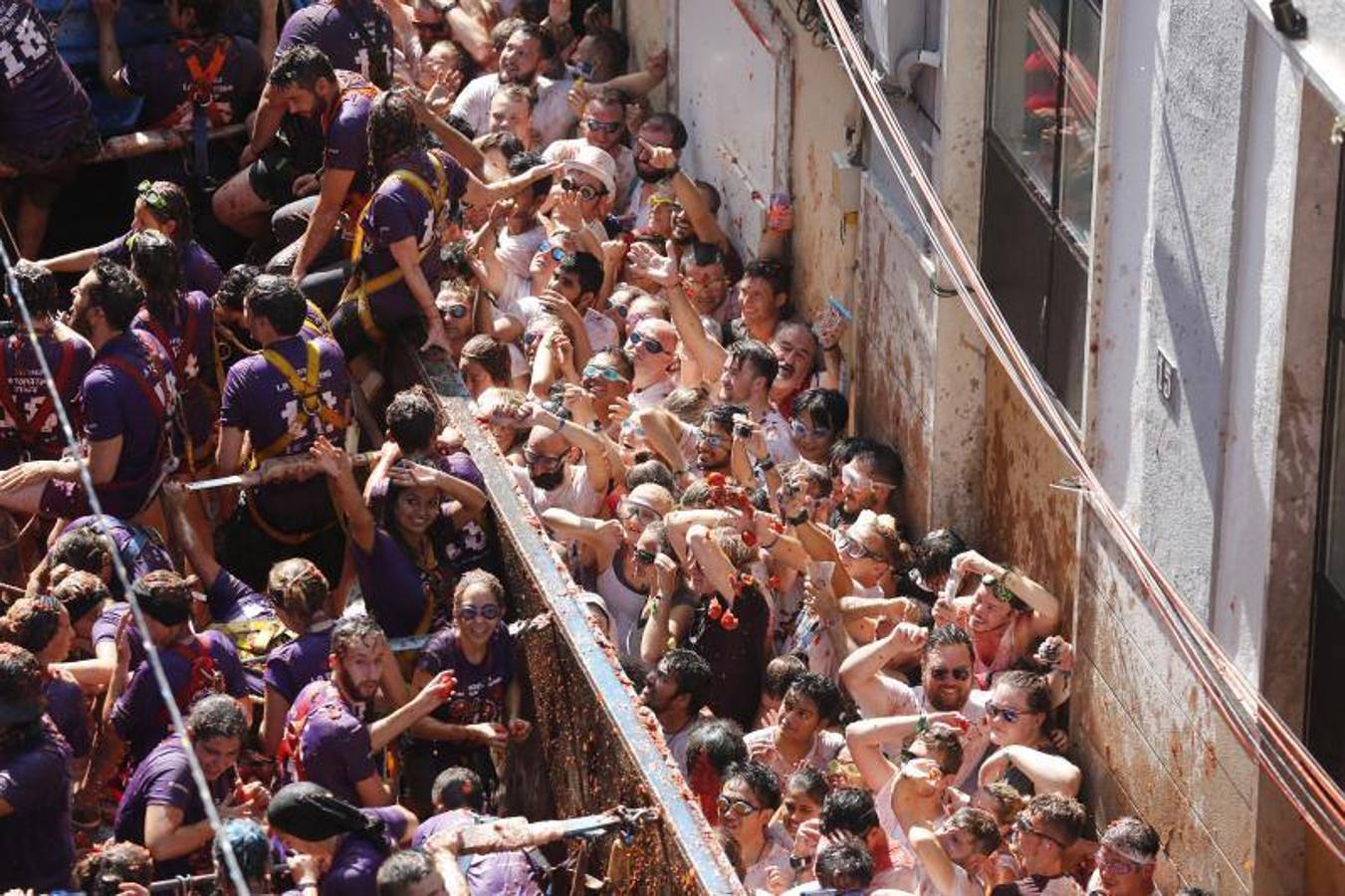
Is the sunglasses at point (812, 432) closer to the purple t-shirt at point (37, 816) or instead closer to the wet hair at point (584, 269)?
the wet hair at point (584, 269)

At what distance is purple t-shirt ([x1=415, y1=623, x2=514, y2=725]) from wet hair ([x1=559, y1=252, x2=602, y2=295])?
322 cm

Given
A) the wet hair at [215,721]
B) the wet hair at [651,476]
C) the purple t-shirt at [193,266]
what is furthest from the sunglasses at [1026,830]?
the purple t-shirt at [193,266]

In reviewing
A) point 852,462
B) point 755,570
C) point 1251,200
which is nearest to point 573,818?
point 755,570

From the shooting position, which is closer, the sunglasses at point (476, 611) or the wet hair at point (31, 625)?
the wet hair at point (31, 625)

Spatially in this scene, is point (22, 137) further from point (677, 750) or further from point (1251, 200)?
point (1251, 200)

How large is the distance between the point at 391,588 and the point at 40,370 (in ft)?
5.35

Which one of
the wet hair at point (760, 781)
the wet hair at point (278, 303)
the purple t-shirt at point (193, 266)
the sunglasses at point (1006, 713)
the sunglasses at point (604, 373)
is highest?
the wet hair at point (278, 303)

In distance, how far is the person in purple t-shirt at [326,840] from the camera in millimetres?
7855

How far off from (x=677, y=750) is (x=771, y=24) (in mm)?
5106

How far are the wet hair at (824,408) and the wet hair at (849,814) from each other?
10.1 ft

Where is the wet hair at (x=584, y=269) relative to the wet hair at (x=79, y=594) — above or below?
below

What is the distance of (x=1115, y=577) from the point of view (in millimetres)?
9297

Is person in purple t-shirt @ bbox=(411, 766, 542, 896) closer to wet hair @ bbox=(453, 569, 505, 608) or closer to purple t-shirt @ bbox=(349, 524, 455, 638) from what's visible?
wet hair @ bbox=(453, 569, 505, 608)

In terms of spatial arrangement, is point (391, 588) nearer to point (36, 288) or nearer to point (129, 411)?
point (129, 411)
